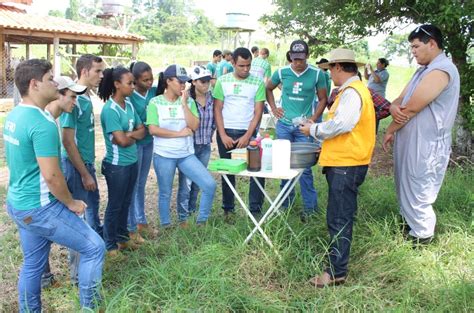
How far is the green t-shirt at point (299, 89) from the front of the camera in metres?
4.73

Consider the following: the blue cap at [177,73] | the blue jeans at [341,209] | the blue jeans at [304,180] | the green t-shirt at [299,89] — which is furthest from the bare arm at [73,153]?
the green t-shirt at [299,89]

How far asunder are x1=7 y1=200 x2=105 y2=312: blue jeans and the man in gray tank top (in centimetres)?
251

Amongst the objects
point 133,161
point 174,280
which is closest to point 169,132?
point 133,161

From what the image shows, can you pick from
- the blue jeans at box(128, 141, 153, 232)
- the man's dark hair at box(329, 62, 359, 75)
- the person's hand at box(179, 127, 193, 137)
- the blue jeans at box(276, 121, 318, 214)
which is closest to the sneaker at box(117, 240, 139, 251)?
the blue jeans at box(128, 141, 153, 232)

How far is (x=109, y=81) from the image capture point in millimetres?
3766

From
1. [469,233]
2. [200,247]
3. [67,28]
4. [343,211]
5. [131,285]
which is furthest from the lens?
[67,28]

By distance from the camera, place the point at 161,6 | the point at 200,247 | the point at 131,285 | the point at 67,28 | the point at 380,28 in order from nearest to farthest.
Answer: the point at 131,285 → the point at 200,247 → the point at 380,28 → the point at 67,28 → the point at 161,6

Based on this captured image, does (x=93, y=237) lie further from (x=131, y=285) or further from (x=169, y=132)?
(x=169, y=132)

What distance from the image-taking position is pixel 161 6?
8581 centimetres

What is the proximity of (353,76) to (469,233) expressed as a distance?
6.26 feet

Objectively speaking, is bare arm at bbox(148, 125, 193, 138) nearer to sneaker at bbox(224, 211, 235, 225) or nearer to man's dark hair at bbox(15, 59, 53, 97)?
sneaker at bbox(224, 211, 235, 225)

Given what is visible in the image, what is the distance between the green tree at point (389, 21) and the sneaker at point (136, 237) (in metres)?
3.48

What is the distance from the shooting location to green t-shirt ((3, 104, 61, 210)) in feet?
8.03

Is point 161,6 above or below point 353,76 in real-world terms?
above
